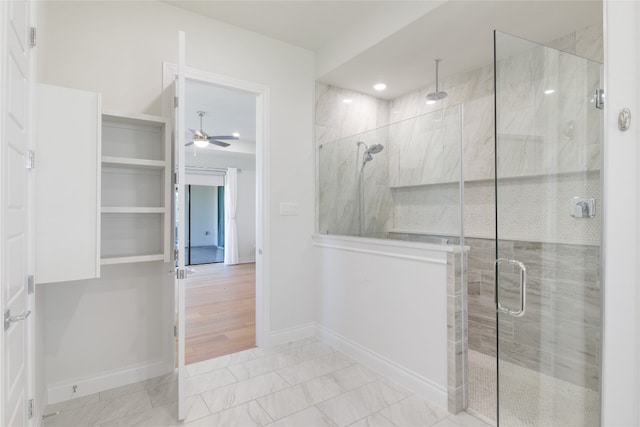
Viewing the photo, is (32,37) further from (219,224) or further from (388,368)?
(219,224)

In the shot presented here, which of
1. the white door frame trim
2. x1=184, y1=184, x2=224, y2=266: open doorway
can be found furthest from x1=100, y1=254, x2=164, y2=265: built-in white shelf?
x1=184, y1=184, x2=224, y2=266: open doorway

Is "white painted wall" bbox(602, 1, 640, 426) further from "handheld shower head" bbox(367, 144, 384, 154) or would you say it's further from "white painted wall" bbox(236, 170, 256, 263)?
"white painted wall" bbox(236, 170, 256, 263)

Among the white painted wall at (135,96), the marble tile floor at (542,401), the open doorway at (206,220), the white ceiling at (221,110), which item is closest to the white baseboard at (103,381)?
the white painted wall at (135,96)

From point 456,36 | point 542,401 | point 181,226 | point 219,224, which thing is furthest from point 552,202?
point 219,224

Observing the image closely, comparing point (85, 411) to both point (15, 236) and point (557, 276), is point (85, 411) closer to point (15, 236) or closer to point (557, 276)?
point (15, 236)

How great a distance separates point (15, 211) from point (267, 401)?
1.76 m

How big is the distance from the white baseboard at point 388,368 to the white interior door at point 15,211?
211cm

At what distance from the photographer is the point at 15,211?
1.28 meters

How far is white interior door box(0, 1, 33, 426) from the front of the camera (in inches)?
42.6

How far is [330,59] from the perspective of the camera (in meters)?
3.08

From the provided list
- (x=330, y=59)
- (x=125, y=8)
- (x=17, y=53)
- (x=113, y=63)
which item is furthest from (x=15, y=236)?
(x=330, y=59)

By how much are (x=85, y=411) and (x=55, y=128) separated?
1756 millimetres

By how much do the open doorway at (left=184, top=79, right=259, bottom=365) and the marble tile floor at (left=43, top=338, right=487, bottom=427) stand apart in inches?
16.8

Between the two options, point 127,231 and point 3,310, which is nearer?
point 3,310
